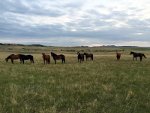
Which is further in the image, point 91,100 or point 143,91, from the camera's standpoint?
point 143,91

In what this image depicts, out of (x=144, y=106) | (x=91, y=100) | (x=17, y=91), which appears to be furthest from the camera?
(x=17, y=91)

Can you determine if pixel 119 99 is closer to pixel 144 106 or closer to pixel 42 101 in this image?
pixel 144 106

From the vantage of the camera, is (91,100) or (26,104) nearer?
(26,104)

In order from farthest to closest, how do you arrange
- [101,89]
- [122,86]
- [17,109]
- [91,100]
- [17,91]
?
[122,86], [101,89], [17,91], [91,100], [17,109]

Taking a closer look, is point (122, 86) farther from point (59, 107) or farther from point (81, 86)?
point (59, 107)

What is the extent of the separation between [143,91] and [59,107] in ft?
15.9

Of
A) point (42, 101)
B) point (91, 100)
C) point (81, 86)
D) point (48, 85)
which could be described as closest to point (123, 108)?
point (91, 100)

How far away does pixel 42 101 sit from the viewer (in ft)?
38.0

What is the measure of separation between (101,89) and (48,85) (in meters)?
2.77

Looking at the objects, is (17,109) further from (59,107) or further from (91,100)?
(91,100)

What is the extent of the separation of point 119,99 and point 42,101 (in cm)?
292

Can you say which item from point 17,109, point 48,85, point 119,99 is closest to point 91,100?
point 119,99

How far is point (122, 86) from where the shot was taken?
1555 centimetres

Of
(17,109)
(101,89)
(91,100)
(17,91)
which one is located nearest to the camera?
(17,109)
